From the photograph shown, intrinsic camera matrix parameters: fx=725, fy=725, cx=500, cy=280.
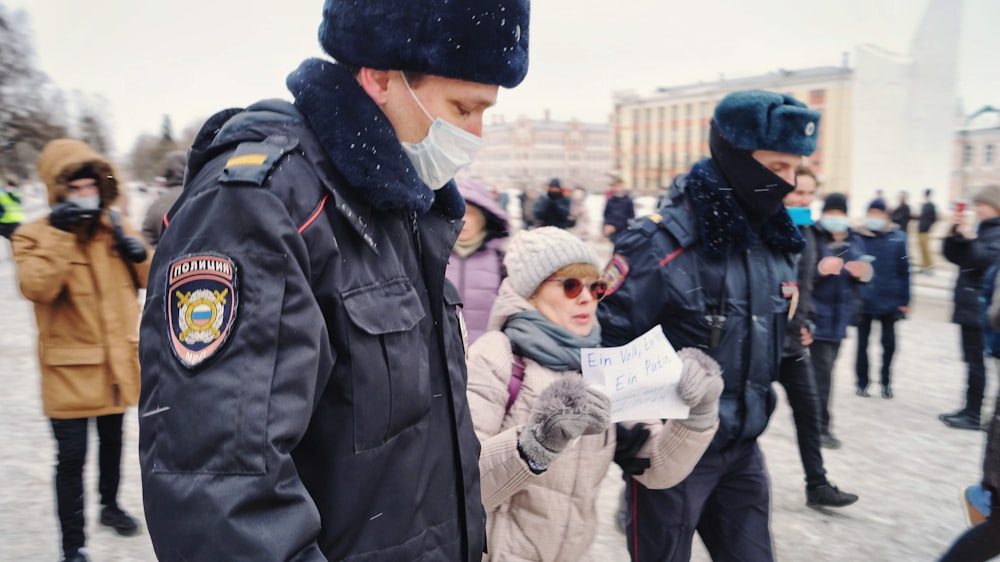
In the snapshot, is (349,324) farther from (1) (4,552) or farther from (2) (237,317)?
(1) (4,552)

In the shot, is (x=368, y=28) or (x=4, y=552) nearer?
(x=368, y=28)

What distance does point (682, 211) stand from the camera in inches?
107

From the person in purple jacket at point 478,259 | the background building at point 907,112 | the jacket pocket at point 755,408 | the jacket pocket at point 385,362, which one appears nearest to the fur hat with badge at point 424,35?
the jacket pocket at point 385,362

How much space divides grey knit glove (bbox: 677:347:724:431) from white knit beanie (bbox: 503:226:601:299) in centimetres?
47

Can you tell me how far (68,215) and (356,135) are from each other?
9.21 feet

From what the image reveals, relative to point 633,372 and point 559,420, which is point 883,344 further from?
point 559,420

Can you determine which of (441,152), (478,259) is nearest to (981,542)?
(478,259)

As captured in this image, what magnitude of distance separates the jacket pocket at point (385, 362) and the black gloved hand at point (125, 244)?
111 inches

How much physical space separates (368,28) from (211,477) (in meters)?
0.76

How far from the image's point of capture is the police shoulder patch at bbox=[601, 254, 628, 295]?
2.76 meters

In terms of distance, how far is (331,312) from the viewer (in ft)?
3.67

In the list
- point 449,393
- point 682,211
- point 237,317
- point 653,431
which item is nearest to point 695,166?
point 682,211

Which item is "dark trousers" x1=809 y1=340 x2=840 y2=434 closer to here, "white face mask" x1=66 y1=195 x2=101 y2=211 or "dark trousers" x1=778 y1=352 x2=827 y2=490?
"dark trousers" x1=778 y1=352 x2=827 y2=490

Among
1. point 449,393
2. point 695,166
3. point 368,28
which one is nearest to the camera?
point 368,28
